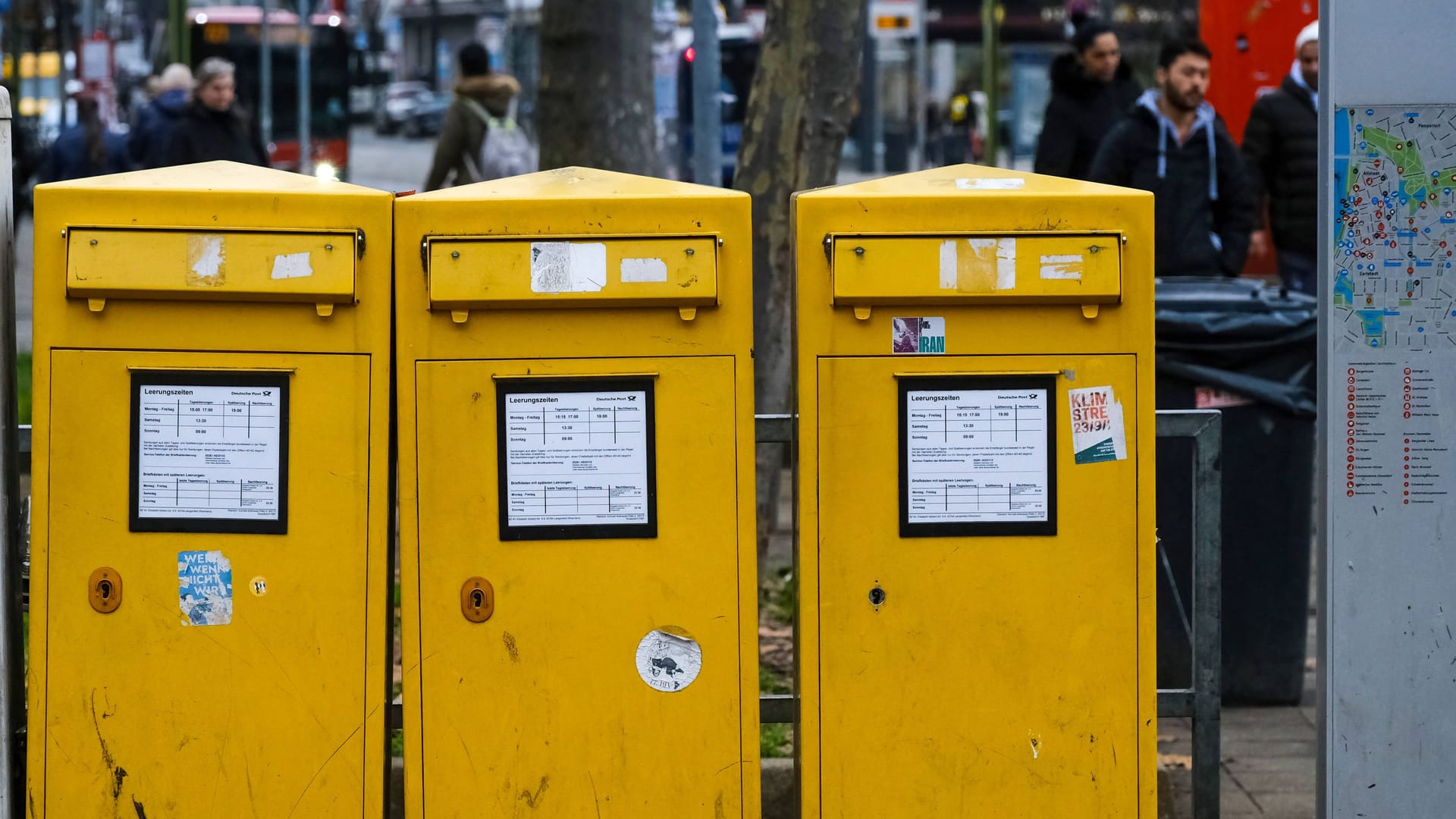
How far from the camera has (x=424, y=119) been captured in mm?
47406

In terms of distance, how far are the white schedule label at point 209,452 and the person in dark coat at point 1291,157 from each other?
530 cm

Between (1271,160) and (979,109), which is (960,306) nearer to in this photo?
(1271,160)

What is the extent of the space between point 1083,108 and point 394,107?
4333cm

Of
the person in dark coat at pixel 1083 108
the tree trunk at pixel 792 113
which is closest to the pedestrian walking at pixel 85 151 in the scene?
the tree trunk at pixel 792 113

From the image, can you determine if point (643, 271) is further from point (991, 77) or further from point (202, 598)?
point (991, 77)

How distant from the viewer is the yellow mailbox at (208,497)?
3.16m

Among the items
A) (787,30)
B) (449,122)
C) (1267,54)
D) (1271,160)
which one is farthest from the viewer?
(1267,54)

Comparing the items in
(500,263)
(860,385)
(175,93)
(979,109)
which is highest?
(979,109)

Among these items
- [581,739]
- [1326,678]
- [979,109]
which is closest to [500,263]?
[581,739]

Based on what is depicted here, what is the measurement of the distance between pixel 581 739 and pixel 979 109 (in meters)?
34.6

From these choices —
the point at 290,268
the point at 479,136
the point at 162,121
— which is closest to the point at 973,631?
the point at 290,268

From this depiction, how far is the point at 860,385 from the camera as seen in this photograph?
3252 millimetres

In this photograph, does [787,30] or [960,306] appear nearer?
[960,306]

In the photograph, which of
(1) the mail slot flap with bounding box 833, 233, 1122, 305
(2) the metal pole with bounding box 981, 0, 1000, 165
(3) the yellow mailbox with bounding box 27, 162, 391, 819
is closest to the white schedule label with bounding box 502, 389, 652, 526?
(3) the yellow mailbox with bounding box 27, 162, 391, 819
